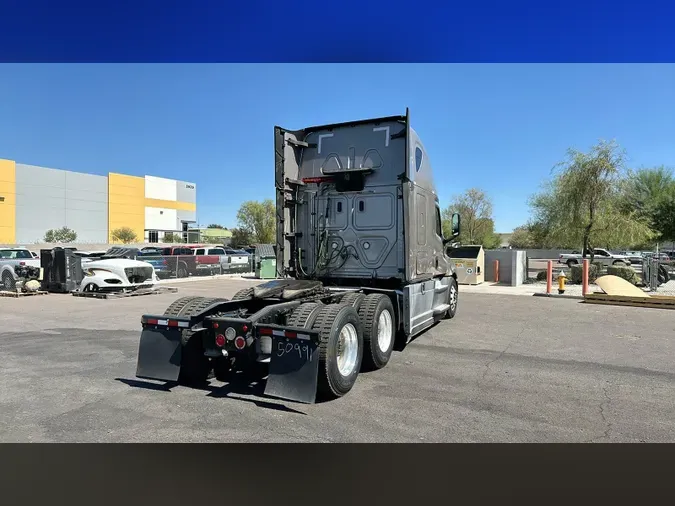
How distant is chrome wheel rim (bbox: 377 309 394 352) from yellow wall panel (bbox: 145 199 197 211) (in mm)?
82860

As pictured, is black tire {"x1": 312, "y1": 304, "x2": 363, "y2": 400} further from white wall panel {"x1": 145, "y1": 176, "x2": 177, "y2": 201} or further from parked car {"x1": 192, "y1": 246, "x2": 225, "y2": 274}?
white wall panel {"x1": 145, "y1": 176, "x2": 177, "y2": 201}

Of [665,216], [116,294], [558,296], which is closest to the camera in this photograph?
[116,294]

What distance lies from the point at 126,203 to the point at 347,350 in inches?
3228

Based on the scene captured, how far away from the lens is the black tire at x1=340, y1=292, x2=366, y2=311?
6.60 metres

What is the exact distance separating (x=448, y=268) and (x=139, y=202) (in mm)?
80028

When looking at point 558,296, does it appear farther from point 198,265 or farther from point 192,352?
point 198,265

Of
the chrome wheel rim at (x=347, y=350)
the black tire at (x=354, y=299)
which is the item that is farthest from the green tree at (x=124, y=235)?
the chrome wheel rim at (x=347, y=350)

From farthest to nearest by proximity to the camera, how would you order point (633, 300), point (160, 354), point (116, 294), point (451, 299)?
point (116, 294) < point (633, 300) < point (451, 299) < point (160, 354)

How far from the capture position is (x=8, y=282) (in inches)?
723

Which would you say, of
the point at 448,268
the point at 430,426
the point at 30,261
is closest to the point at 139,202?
the point at 30,261

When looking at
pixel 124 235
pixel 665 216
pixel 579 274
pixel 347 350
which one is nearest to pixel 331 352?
pixel 347 350

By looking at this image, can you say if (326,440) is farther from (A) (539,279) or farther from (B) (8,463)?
(A) (539,279)

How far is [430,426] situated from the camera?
455 centimetres

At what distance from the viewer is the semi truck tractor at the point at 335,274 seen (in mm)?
5523
